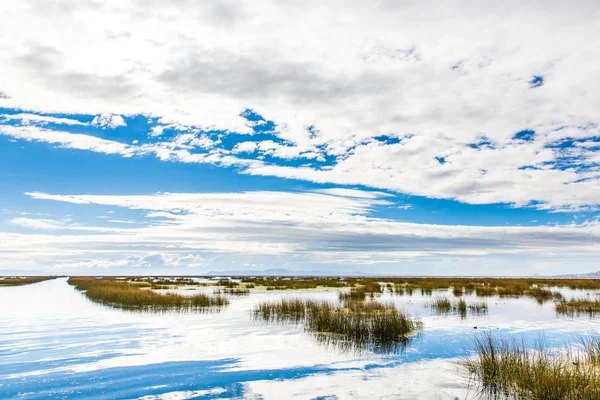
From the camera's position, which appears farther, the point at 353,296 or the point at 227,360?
the point at 353,296

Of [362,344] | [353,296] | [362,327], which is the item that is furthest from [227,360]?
[353,296]

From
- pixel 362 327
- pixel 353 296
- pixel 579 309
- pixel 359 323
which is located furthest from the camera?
pixel 353 296

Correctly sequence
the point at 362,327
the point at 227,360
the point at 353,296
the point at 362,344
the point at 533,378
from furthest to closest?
the point at 353,296
the point at 362,327
the point at 362,344
the point at 227,360
the point at 533,378

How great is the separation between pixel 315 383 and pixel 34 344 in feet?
43.0

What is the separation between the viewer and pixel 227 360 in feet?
47.2

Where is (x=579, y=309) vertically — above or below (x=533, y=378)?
below

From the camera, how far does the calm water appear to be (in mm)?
10945

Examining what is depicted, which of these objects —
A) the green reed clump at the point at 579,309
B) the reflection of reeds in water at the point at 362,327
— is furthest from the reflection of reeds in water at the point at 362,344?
the green reed clump at the point at 579,309

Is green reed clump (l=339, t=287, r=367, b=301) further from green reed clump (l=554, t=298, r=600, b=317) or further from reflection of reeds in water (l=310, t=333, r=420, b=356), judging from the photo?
reflection of reeds in water (l=310, t=333, r=420, b=356)

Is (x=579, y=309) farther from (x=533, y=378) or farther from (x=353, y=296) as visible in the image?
(x=533, y=378)

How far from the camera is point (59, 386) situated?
11.3 meters

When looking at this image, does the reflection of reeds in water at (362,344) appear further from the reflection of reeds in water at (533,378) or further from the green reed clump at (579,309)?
the green reed clump at (579,309)

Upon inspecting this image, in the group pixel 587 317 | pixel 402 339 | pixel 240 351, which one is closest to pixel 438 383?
pixel 402 339

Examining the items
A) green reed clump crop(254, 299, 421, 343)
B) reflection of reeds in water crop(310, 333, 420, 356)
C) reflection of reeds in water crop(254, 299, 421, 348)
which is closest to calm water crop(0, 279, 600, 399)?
reflection of reeds in water crop(310, 333, 420, 356)
